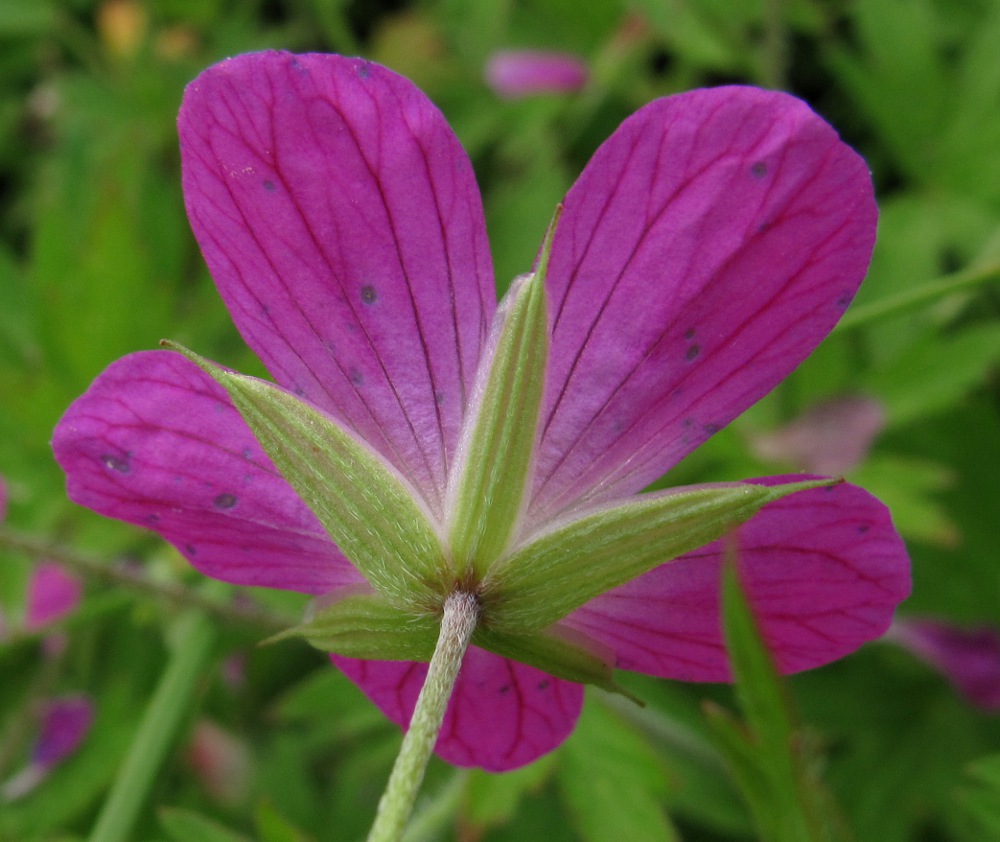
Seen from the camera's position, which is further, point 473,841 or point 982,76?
point 982,76

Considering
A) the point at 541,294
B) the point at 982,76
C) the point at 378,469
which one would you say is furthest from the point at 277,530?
the point at 982,76

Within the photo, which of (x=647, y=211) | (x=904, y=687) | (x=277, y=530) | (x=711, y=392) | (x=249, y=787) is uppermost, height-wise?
(x=647, y=211)

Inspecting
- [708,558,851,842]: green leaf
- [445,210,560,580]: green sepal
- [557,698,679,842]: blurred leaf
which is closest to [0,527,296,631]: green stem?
[557,698,679,842]: blurred leaf

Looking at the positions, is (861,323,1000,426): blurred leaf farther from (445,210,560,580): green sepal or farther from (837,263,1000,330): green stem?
(445,210,560,580): green sepal

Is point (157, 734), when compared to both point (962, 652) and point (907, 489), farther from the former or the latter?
point (962, 652)

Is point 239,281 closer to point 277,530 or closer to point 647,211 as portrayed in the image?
point 277,530

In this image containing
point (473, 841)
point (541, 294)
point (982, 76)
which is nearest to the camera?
point (541, 294)

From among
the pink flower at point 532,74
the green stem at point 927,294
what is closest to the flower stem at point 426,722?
the green stem at point 927,294

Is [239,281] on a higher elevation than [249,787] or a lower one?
higher
